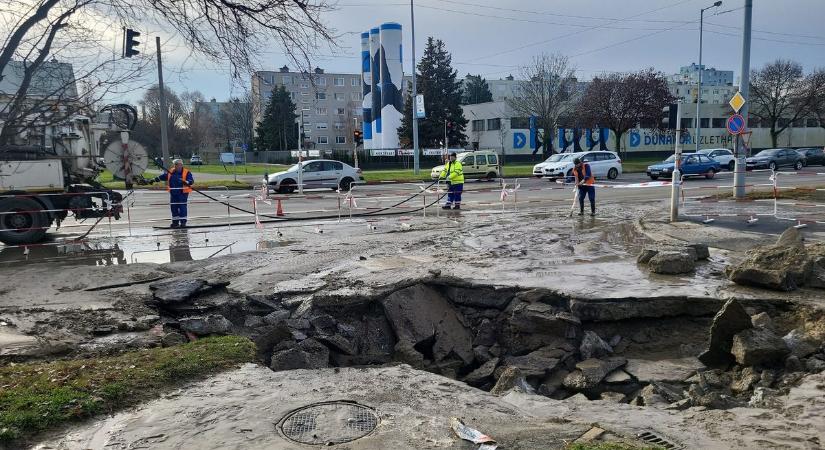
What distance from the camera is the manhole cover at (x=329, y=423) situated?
394 centimetres

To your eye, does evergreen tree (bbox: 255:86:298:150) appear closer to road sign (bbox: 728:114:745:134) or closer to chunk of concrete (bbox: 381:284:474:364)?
road sign (bbox: 728:114:745:134)

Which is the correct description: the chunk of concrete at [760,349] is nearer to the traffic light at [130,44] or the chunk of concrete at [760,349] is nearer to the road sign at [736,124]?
the traffic light at [130,44]

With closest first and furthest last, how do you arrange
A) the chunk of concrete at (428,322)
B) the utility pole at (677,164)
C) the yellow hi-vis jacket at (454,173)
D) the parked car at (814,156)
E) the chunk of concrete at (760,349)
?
the chunk of concrete at (760,349), the chunk of concrete at (428,322), the utility pole at (677,164), the yellow hi-vis jacket at (454,173), the parked car at (814,156)

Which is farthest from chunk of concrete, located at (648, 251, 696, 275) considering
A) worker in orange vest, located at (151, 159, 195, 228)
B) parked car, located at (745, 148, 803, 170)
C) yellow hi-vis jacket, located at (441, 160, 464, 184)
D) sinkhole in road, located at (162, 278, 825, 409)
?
parked car, located at (745, 148, 803, 170)

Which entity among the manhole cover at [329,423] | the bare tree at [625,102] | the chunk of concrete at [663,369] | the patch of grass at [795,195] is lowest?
the chunk of concrete at [663,369]

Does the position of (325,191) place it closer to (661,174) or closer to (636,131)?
(661,174)

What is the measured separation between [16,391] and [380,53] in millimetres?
56702

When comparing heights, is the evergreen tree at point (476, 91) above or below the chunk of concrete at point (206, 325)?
above

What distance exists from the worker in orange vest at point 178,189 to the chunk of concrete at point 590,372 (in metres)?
11.1

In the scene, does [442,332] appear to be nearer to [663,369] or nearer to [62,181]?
[663,369]

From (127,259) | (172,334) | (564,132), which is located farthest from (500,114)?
(172,334)

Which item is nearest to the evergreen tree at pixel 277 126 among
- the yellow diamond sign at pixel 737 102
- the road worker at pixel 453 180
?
the road worker at pixel 453 180

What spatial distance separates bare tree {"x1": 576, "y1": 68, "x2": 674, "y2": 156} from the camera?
4666 centimetres

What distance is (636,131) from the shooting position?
6600 centimetres
